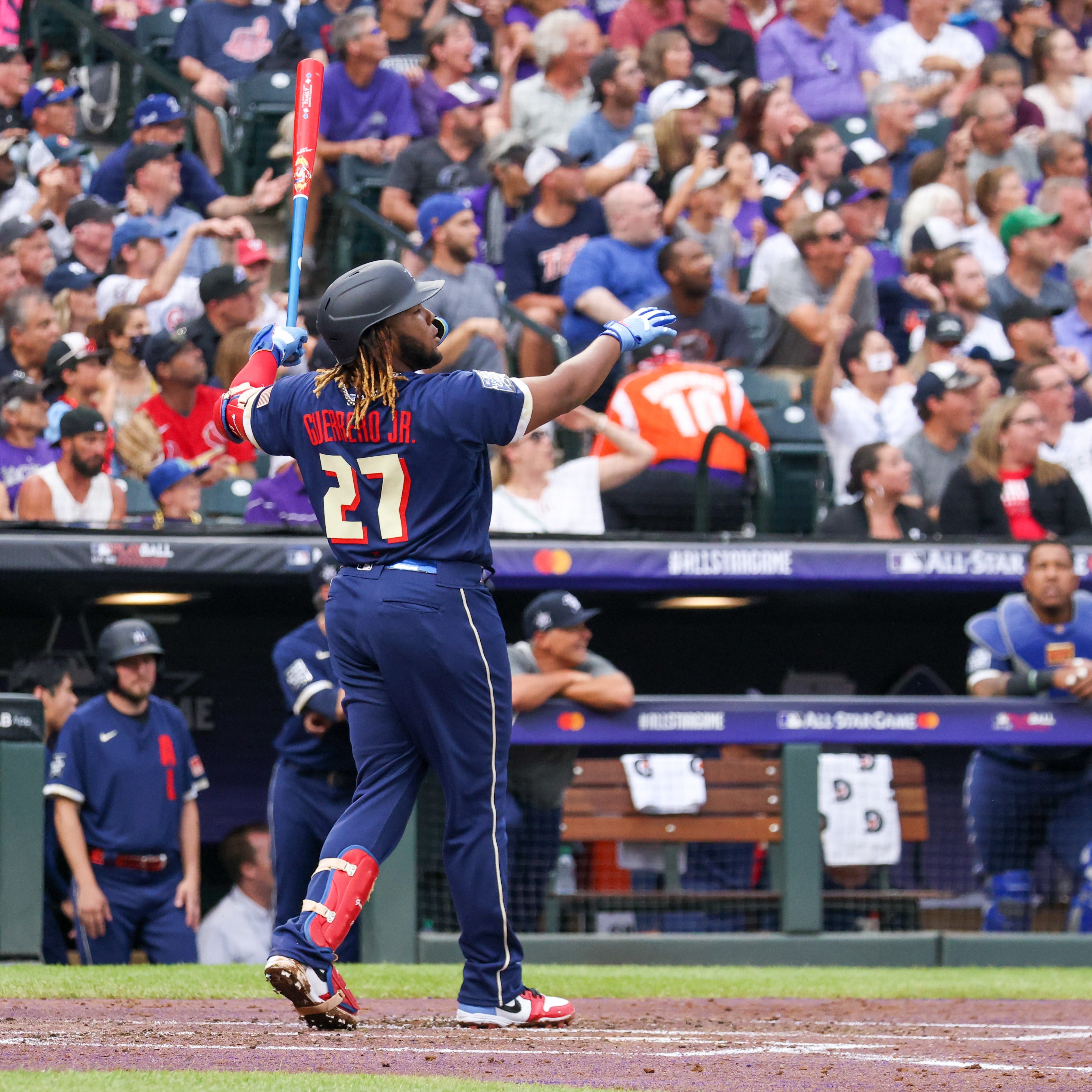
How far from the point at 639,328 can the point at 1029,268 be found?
7273 mm

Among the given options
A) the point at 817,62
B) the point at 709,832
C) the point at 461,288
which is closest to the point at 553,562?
the point at 709,832

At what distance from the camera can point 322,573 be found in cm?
752

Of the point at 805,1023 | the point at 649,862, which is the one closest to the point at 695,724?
the point at 649,862

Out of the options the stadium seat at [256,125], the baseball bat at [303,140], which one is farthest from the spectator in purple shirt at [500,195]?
the baseball bat at [303,140]

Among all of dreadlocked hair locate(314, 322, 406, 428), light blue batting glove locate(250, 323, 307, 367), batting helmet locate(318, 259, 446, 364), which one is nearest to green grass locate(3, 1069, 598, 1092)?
dreadlocked hair locate(314, 322, 406, 428)

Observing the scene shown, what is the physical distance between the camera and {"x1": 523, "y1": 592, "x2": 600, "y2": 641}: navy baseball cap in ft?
24.8

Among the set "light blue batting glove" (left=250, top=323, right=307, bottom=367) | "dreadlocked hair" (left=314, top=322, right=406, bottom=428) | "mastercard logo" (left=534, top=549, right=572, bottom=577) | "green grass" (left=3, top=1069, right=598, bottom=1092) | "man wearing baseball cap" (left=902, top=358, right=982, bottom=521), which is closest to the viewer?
"green grass" (left=3, top=1069, right=598, bottom=1092)

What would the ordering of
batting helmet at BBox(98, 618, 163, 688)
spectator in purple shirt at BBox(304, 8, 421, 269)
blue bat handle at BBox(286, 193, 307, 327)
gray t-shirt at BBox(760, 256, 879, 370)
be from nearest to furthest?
blue bat handle at BBox(286, 193, 307, 327)
batting helmet at BBox(98, 618, 163, 688)
gray t-shirt at BBox(760, 256, 879, 370)
spectator in purple shirt at BBox(304, 8, 421, 269)

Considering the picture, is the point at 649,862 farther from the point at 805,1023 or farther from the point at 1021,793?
the point at 805,1023

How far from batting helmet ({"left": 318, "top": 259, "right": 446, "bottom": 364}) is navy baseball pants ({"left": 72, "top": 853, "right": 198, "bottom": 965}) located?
3.79 meters

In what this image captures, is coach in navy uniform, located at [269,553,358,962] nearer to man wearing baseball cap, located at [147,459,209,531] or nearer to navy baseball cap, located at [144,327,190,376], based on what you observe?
man wearing baseball cap, located at [147,459,209,531]

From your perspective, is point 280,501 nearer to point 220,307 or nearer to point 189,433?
point 189,433

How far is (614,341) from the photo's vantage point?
4469 mm

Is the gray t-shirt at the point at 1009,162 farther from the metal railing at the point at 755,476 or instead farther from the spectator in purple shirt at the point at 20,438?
the spectator in purple shirt at the point at 20,438
